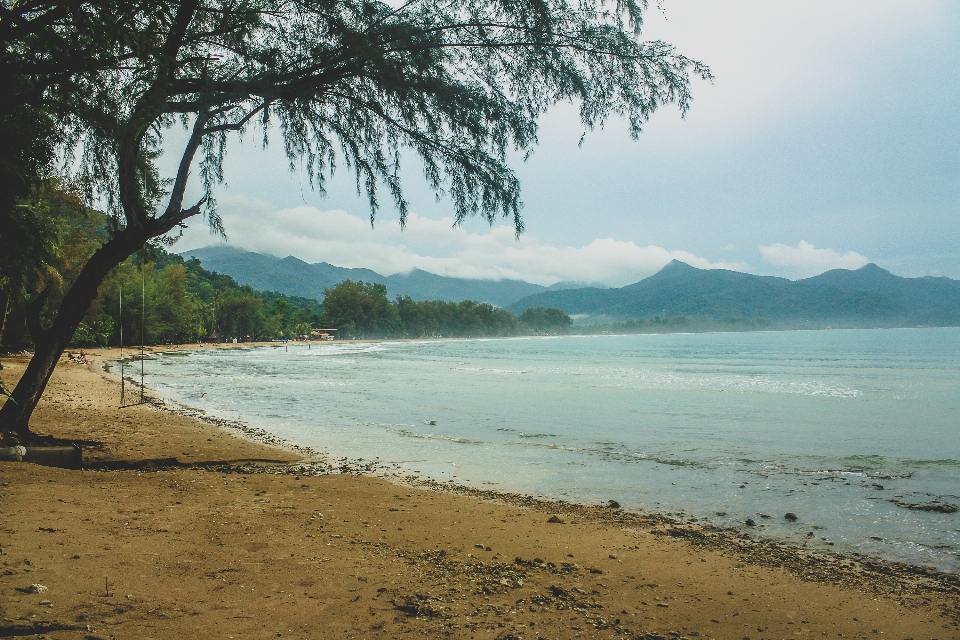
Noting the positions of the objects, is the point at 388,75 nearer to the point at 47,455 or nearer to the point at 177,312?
the point at 47,455

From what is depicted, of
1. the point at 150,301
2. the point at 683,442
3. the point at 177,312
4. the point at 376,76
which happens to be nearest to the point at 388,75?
the point at 376,76

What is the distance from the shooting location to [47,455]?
7531 millimetres

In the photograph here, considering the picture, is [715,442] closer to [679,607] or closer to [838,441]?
[838,441]

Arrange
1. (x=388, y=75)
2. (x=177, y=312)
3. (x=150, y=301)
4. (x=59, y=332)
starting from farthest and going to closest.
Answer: (x=177, y=312) → (x=150, y=301) → (x=59, y=332) → (x=388, y=75)

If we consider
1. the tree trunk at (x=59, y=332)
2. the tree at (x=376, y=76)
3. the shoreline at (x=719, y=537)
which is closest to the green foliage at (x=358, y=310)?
the shoreline at (x=719, y=537)

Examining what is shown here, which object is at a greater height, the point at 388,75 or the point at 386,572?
the point at 388,75

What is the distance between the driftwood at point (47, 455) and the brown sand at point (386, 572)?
37 cm

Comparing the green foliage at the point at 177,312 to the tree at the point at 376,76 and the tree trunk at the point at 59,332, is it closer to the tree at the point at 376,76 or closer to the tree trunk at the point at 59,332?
the tree trunk at the point at 59,332

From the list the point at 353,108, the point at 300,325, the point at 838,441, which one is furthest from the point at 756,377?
the point at 300,325

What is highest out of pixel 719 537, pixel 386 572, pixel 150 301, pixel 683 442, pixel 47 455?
pixel 150 301

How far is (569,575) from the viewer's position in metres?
4.84

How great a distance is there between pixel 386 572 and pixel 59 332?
19.2ft

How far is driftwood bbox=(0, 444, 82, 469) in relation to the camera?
7.21m

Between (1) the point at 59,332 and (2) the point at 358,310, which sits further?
(2) the point at 358,310
